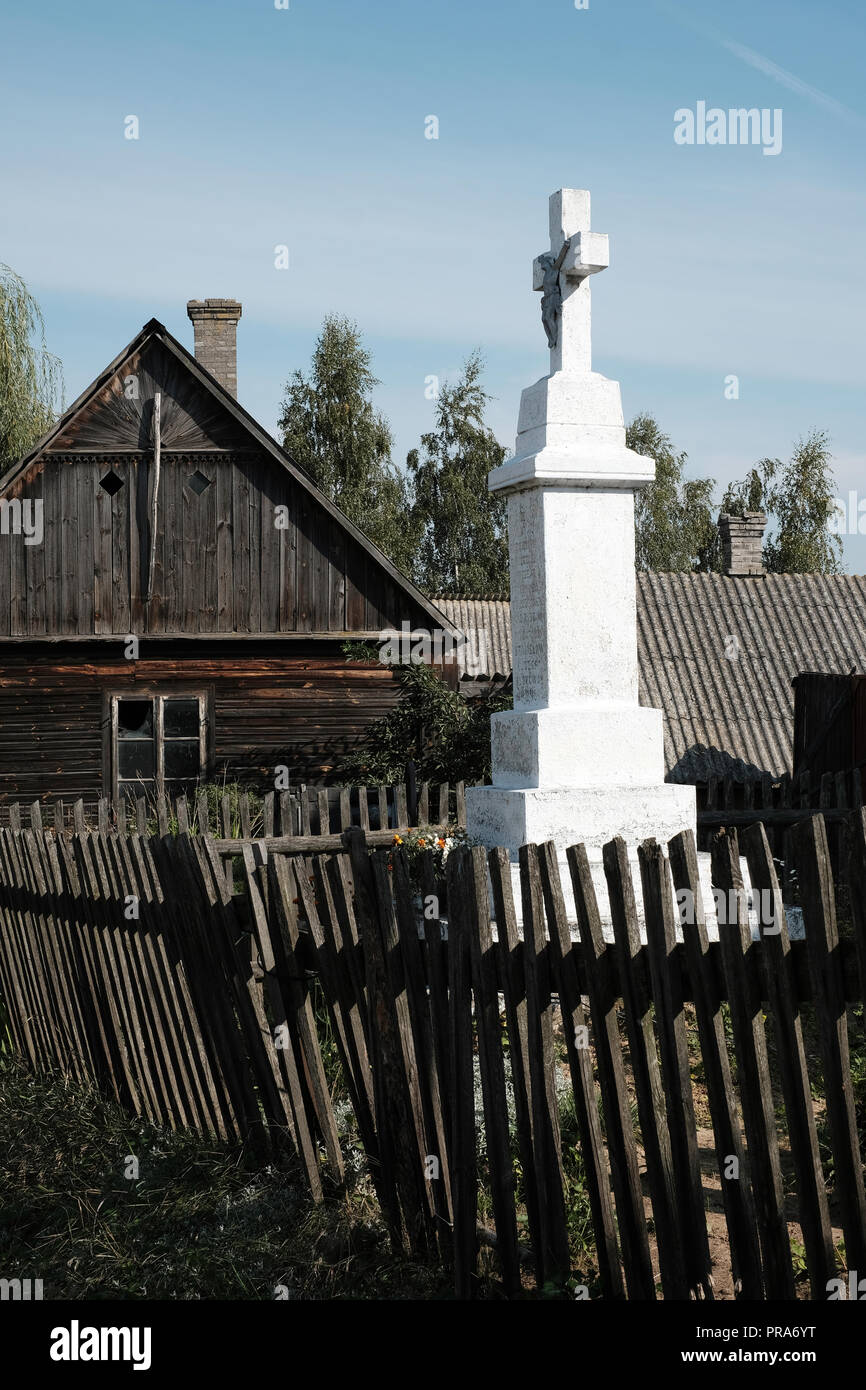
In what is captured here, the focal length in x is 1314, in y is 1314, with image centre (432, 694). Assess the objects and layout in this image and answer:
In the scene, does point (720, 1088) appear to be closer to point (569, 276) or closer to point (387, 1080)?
point (387, 1080)

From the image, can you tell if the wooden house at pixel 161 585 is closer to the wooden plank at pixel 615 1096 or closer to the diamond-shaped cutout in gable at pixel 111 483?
the diamond-shaped cutout in gable at pixel 111 483

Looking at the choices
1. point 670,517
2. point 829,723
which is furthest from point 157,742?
point 670,517

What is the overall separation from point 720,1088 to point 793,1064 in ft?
0.86

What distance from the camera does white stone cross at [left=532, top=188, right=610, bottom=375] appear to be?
25.1 ft

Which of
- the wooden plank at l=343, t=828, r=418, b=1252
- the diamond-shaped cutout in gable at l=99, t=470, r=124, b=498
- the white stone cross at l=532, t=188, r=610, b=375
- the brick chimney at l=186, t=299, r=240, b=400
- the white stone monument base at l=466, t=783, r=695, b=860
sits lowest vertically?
the wooden plank at l=343, t=828, r=418, b=1252

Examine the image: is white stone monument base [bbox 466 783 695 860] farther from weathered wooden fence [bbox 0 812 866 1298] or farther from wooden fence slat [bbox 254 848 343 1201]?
wooden fence slat [bbox 254 848 343 1201]

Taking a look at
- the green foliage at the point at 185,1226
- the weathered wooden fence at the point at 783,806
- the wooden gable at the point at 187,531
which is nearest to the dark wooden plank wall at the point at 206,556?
the wooden gable at the point at 187,531

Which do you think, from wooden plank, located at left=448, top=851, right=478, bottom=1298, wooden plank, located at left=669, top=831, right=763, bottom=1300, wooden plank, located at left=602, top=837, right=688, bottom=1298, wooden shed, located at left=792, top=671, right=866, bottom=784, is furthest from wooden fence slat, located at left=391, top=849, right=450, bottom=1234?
wooden shed, located at left=792, top=671, right=866, bottom=784

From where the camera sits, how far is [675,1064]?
3.08 m

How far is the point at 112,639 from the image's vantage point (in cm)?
1653

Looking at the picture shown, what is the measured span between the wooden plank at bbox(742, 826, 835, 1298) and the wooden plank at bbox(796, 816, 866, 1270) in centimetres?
6
